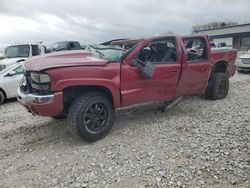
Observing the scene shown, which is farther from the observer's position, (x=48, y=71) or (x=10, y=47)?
(x=10, y=47)

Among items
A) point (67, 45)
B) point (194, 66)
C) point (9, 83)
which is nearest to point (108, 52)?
point (194, 66)

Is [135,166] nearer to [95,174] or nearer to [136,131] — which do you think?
[95,174]

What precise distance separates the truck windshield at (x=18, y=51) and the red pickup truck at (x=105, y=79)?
327 inches

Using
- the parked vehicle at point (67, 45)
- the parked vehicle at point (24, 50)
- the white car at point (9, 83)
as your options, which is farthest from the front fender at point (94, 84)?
the parked vehicle at point (67, 45)

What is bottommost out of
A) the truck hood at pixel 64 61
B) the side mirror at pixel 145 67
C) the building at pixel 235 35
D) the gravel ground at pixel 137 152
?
the gravel ground at pixel 137 152

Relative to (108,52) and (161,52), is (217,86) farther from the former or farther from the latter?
(108,52)

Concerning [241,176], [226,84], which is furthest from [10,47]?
[241,176]

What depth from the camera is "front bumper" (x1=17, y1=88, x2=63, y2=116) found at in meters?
4.15

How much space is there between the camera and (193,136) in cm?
478

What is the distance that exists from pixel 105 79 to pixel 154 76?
46.4 inches

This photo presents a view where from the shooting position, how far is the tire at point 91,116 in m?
4.38

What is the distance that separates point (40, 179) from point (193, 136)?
275 centimetres

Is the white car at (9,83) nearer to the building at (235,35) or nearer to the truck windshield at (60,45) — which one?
the truck windshield at (60,45)

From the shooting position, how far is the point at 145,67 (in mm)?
5059
